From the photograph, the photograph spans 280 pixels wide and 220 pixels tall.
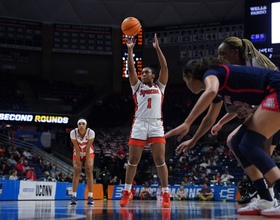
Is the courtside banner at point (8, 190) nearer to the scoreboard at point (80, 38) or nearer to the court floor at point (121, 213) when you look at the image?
the court floor at point (121, 213)

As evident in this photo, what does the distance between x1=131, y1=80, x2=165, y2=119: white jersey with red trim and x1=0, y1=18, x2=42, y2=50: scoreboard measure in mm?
20897

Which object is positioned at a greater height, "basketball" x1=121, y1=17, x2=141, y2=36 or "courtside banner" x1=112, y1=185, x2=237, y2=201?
"basketball" x1=121, y1=17, x2=141, y2=36

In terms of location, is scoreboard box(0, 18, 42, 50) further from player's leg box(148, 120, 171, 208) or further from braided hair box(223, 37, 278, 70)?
braided hair box(223, 37, 278, 70)

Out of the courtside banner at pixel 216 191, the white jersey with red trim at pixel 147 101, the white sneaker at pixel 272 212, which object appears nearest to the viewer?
the white sneaker at pixel 272 212

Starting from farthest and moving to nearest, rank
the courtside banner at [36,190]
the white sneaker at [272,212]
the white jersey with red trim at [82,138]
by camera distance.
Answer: the courtside banner at [36,190]
the white jersey with red trim at [82,138]
the white sneaker at [272,212]

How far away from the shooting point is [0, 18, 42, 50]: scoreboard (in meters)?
26.8

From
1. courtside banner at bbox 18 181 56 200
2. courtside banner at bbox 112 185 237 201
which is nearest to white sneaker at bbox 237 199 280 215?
courtside banner at bbox 18 181 56 200

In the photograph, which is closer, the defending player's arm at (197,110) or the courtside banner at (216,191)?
the defending player's arm at (197,110)

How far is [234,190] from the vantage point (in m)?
16.6

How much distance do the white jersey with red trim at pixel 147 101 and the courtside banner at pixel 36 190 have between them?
738 cm

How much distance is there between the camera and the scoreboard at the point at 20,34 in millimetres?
26781

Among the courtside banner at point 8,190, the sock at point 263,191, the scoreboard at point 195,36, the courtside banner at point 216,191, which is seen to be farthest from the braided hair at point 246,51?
the scoreboard at point 195,36

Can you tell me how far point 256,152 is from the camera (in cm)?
402

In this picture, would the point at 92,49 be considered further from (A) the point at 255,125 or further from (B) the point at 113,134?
(A) the point at 255,125
